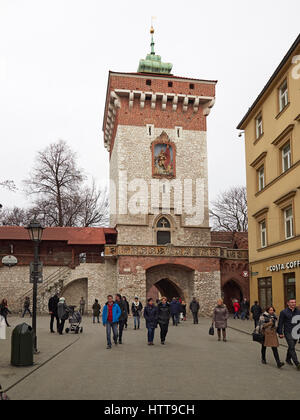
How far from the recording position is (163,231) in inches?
1571

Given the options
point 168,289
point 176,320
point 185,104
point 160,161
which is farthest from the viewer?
point 168,289

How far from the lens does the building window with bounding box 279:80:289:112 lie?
79.2 ft

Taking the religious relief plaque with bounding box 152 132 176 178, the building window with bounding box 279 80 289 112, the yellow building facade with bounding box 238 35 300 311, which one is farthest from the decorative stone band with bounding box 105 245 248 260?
the building window with bounding box 279 80 289 112

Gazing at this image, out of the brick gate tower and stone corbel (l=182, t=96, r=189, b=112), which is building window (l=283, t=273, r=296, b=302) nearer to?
the brick gate tower

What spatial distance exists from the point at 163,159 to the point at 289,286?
20319 mm

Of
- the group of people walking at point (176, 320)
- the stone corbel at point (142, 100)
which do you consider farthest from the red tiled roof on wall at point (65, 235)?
the stone corbel at point (142, 100)

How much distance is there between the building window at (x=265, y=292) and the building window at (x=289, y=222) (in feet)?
11.6

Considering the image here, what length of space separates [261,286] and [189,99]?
66.4 ft

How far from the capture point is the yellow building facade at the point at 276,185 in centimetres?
2242

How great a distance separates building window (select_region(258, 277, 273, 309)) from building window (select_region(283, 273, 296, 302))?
250 centimetres

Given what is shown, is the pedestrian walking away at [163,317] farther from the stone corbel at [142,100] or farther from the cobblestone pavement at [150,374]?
the stone corbel at [142,100]

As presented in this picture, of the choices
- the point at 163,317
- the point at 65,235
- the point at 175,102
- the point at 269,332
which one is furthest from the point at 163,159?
the point at 269,332

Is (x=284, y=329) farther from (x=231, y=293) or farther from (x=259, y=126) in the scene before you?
A: (x=231, y=293)
